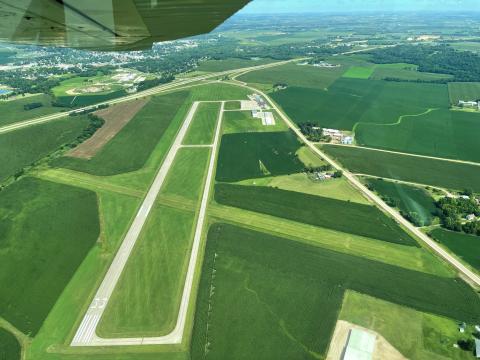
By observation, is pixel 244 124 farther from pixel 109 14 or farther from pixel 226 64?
pixel 226 64

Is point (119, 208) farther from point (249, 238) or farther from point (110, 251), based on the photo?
point (249, 238)

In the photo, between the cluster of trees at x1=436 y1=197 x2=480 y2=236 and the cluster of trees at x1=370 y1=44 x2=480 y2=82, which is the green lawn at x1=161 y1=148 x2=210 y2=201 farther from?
the cluster of trees at x1=370 y1=44 x2=480 y2=82

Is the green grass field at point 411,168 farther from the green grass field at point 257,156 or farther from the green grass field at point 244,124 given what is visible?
the green grass field at point 244,124

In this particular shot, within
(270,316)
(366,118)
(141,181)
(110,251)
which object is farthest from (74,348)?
(366,118)

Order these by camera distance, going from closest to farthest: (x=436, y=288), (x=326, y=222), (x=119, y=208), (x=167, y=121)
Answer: (x=436, y=288), (x=326, y=222), (x=119, y=208), (x=167, y=121)

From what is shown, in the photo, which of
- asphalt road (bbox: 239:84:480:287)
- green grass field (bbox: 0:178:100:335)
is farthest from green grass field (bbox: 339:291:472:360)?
green grass field (bbox: 0:178:100:335)

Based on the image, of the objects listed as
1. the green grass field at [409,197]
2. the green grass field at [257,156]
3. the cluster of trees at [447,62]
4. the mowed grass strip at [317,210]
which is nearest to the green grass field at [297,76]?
Answer: the cluster of trees at [447,62]

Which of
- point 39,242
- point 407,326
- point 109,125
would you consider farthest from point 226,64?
point 407,326
